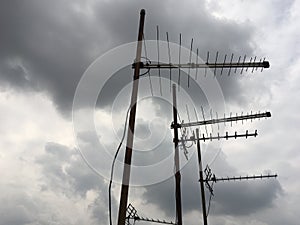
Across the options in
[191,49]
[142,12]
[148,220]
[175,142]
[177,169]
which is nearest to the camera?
[142,12]

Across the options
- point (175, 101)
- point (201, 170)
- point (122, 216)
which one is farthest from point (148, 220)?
point (122, 216)

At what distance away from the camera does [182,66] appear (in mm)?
9672

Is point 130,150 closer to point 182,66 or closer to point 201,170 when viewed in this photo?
point 182,66

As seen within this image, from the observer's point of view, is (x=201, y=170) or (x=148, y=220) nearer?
A: (x=148, y=220)

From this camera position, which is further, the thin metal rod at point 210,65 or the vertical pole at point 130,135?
the thin metal rod at point 210,65

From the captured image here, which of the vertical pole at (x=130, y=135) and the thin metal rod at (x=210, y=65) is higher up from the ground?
the thin metal rod at (x=210, y=65)

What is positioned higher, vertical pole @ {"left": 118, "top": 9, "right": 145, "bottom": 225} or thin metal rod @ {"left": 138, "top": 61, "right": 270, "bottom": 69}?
thin metal rod @ {"left": 138, "top": 61, "right": 270, "bottom": 69}

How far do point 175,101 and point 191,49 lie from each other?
7712mm

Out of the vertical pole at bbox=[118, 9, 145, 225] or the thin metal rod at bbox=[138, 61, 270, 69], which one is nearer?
the vertical pole at bbox=[118, 9, 145, 225]

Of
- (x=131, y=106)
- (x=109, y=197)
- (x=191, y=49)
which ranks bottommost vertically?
(x=109, y=197)

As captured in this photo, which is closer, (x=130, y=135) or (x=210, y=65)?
(x=130, y=135)

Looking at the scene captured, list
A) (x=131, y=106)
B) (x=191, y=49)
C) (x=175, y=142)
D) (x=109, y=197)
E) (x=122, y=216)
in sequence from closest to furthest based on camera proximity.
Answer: (x=122, y=216), (x=131, y=106), (x=109, y=197), (x=191, y=49), (x=175, y=142)

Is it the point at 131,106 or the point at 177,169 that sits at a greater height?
the point at 177,169

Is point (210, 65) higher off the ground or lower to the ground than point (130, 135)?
higher
